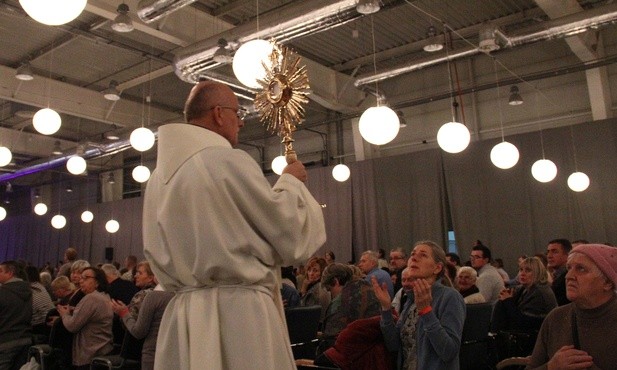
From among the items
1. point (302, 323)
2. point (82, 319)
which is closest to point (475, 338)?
point (302, 323)

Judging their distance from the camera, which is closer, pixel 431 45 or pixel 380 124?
pixel 380 124

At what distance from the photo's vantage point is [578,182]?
8.09 m

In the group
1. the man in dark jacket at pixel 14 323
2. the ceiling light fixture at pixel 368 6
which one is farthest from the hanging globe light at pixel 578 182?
the man in dark jacket at pixel 14 323

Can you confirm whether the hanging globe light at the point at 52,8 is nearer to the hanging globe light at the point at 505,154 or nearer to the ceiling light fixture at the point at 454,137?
the ceiling light fixture at the point at 454,137

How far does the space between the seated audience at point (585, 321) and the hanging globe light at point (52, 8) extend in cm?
275

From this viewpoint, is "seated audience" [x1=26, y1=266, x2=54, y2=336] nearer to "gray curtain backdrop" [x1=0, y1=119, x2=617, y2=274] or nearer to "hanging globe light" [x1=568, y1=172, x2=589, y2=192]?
"gray curtain backdrop" [x1=0, y1=119, x2=617, y2=274]

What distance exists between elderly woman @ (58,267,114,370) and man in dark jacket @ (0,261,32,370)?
0.51 metres

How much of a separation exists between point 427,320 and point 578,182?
20.6 ft

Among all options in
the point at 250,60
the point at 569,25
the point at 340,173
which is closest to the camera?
the point at 250,60

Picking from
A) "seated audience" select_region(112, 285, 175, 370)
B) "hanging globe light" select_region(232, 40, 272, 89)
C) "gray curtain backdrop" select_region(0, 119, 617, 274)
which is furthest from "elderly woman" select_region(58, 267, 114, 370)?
"gray curtain backdrop" select_region(0, 119, 617, 274)

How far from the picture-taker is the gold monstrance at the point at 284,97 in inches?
91.8

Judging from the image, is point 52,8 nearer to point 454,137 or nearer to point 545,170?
point 454,137

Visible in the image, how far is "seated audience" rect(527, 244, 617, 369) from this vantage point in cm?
229

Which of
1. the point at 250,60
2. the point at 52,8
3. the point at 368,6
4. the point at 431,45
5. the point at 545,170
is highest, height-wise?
the point at 431,45
